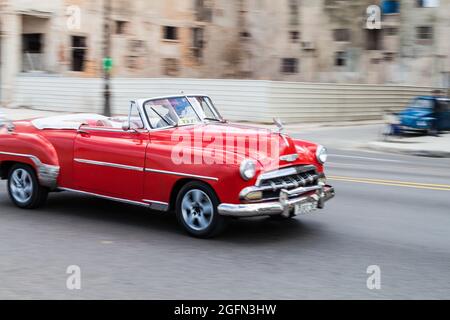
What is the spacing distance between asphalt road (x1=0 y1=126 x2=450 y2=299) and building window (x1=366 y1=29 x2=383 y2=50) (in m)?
35.8

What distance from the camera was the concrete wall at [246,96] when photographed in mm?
27172

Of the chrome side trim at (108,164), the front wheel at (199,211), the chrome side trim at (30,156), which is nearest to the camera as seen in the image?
the front wheel at (199,211)

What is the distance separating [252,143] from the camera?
712 centimetres

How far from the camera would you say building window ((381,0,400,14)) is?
43.3 meters

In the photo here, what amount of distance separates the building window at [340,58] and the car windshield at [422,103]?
66.4 feet

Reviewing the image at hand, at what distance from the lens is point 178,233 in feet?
24.0

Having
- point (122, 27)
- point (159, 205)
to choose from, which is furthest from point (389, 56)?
point (159, 205)

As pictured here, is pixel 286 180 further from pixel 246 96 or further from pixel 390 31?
pixel 390 31

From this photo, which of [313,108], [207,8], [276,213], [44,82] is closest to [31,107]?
[44,82]

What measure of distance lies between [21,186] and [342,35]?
1522 inches

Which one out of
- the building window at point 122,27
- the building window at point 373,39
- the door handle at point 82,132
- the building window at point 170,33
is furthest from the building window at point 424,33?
the door handle at point 82,132

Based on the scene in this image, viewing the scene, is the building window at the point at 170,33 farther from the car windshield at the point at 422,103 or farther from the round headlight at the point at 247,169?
the round headlight at the point at 247,169
